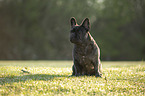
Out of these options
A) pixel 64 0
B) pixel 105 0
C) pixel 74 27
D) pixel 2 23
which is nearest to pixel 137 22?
pixel 105 0

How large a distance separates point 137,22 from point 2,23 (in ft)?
95.2

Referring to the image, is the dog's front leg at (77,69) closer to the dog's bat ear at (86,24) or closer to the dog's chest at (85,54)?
the dog's chest at (85,54)

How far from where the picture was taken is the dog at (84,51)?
29.5 ft

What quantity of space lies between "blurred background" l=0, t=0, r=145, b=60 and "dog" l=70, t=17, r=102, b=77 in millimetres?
35153

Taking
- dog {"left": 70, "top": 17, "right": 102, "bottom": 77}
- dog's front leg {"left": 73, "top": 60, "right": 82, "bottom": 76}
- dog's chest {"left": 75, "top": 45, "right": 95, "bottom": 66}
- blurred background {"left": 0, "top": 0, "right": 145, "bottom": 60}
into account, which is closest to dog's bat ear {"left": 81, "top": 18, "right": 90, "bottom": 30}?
dog {"left": 70, "top": 17, "right": 102, "bottom": 77}

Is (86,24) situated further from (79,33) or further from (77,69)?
(77,69)

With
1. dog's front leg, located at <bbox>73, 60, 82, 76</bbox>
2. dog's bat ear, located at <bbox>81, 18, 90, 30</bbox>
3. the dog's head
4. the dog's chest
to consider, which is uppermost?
dog's bat ear, located at <bbox>81, 18, 90, 30</bbox>

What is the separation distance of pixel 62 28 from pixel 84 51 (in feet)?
129

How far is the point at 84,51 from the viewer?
30.8ft

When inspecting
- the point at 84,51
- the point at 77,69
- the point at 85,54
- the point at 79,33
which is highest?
the point at 79,33

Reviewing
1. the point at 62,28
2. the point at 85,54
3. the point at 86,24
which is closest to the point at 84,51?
the point at 85,54

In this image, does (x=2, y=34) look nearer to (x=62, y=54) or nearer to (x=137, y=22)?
(x=62, y=54)

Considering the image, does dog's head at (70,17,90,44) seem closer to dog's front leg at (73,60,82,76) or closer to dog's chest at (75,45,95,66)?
dog's chest at (75,45,95,66)

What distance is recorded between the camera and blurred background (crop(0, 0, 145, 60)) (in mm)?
43781
